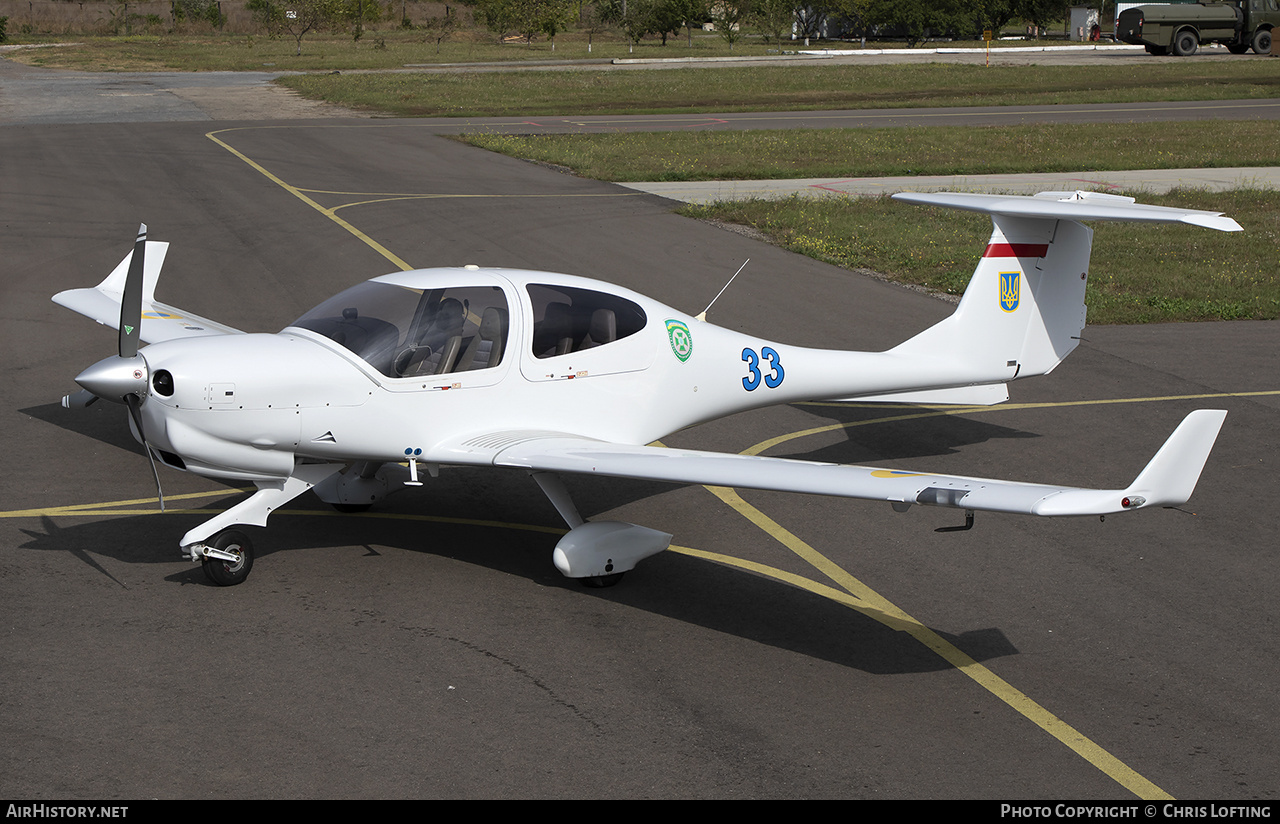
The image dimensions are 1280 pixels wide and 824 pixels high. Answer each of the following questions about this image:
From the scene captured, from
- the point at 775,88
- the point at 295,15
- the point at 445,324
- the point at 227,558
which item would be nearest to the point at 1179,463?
the point at 445,324

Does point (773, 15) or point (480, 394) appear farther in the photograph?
point (773, 15)

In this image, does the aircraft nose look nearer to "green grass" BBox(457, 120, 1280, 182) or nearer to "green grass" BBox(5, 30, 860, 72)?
"green grass" BBox(457, 120, 1280, 182)

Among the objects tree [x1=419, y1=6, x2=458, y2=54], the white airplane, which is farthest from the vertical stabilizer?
tree [x1=419, y1=6, x2=458, y2=54]

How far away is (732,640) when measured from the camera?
8430 mm

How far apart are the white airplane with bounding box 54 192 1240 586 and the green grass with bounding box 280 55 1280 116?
3860 centimetres

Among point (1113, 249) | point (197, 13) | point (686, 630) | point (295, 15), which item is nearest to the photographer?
point (686, 630)

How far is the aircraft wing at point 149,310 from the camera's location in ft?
39.7

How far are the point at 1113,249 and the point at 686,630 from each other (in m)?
18.0

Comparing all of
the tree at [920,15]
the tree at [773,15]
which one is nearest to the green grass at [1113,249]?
the tree at [773,15]

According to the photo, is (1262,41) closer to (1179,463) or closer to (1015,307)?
(1015,307)

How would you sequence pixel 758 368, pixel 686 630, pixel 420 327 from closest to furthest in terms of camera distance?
1. pixel 686 630
2. pixel 420 327
3. pixel 758 368

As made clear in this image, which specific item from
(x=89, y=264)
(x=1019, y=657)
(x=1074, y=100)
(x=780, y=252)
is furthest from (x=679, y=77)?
(x=1019, y=657)

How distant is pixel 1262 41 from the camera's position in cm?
7512

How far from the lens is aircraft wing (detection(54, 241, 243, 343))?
12109 millimetres
